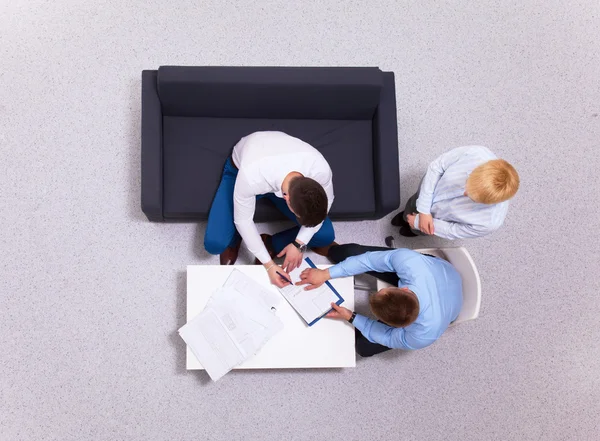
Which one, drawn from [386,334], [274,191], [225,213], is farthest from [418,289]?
[225,213]

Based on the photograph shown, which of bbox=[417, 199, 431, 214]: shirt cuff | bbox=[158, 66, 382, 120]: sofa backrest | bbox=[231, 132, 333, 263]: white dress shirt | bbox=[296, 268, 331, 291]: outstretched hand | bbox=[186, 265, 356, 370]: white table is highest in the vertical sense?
bbox=[158, 66, 382, 120]: sofa backrest

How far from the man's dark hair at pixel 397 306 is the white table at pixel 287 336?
334mm

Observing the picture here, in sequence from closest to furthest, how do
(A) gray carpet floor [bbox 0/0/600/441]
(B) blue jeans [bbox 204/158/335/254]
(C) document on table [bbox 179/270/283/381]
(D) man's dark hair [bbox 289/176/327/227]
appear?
(D) man's dark hair [bbox 289/176/327/227]
(C) document on table [bbox 179/270/283/381]
(B) blue jeans [bbox 204/158/335/254]
(A) gray carpet floor [bbox 0/0/600/441]

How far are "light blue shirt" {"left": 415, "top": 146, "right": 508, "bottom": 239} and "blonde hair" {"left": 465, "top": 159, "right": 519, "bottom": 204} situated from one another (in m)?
0.15

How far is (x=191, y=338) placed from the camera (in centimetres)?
220

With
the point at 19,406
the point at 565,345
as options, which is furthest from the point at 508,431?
the point at 19,406

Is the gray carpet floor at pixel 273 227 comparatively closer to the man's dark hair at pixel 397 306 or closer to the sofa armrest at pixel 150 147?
the sofa armrest at pixel 150 147

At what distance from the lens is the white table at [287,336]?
2230mm

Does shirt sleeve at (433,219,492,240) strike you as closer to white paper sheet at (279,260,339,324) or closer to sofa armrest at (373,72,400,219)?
sofa armrest at (373,72,400,219)

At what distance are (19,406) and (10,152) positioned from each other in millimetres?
1468

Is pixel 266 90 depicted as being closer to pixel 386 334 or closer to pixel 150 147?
pixel 150 147

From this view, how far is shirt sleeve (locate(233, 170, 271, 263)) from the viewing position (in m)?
2.12

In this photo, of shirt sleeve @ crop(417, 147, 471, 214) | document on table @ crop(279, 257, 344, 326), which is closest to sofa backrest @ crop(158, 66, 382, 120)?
shirt sleeve @ crop(417, 147, 471, 214)

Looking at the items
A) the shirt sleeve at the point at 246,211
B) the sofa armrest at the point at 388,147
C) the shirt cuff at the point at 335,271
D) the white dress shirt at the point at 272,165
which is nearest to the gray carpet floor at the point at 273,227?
the sofa armrest at the point at 388,147
